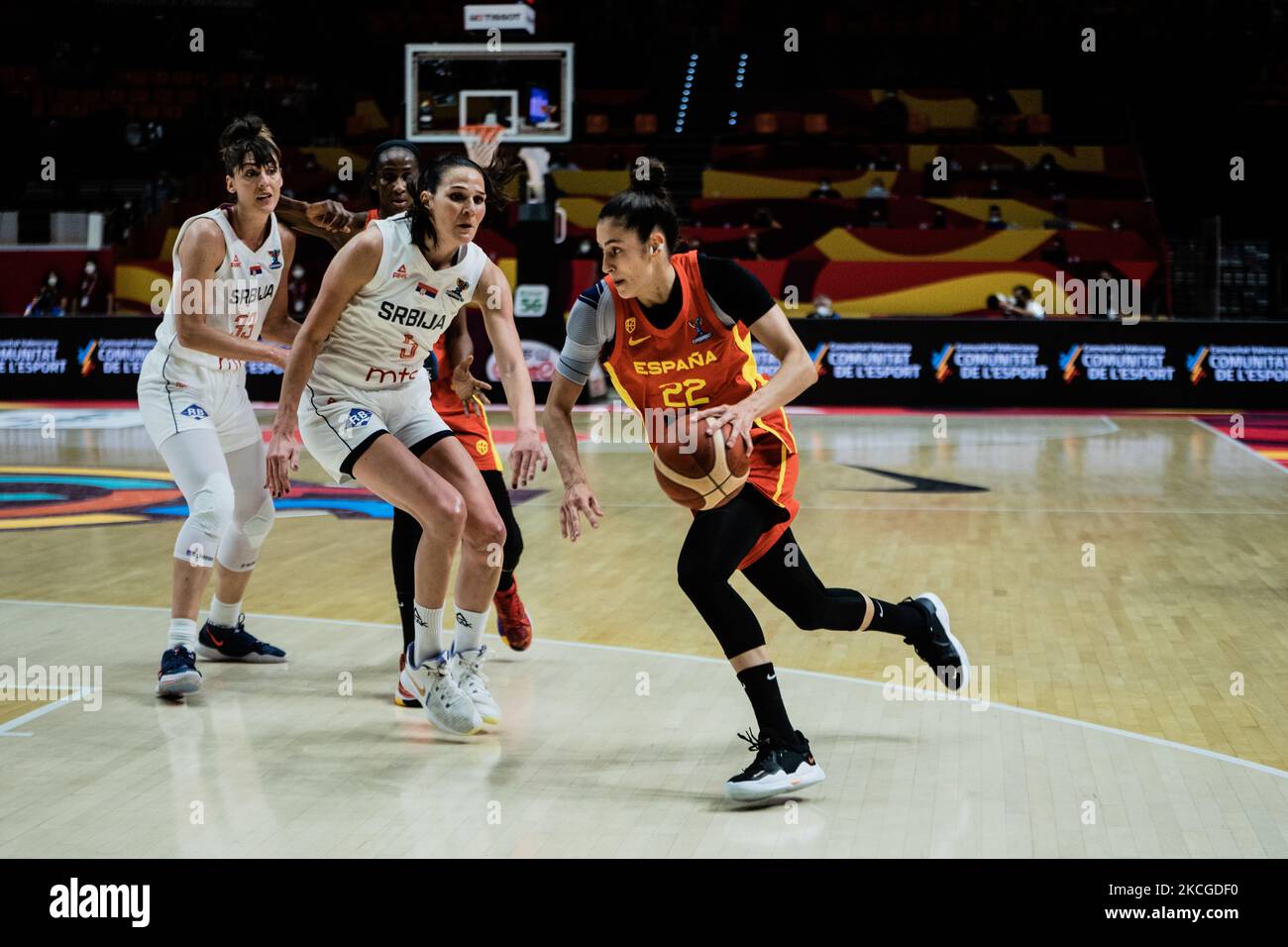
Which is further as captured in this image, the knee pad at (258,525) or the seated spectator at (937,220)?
the seated spectator at (937,220)

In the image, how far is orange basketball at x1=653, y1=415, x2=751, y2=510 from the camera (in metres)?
4.11

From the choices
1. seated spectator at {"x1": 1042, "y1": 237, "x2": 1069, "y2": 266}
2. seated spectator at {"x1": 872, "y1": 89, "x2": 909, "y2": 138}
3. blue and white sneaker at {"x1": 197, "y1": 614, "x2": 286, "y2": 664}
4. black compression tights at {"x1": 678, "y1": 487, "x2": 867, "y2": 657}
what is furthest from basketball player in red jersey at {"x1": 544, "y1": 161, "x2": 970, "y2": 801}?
seated spectator at {"x1": 872, "y1": 89, "x2": 909, "y2": 138}

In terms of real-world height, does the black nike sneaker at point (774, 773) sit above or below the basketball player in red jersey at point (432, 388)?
below

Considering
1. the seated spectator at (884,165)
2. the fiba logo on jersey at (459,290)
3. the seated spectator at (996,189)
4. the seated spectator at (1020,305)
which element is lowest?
the seated spectator at (1020,305)

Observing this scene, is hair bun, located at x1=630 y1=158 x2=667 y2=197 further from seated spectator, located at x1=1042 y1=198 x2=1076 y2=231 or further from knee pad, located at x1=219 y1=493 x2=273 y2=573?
seated spectator, located at x1=1042 y1=198 x2=1076 y2=231

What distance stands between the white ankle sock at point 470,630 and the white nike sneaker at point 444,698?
8 centimetres

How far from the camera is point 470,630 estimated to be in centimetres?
499

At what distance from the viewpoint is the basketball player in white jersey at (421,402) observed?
4727mm

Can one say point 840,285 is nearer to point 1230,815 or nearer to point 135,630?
point 135,630

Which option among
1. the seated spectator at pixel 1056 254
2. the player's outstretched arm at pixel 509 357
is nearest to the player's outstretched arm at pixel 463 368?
the player's outstretched arm at pixel 509 357

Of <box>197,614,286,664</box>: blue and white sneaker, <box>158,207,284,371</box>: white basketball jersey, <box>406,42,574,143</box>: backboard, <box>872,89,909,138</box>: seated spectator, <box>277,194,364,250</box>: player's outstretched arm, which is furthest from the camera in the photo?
<box>872,89,909,138</box>: seated spectator

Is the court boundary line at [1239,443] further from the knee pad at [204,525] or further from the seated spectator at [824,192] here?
the knee pad at [204,525]

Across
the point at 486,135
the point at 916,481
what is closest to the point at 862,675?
the point at 916,481
